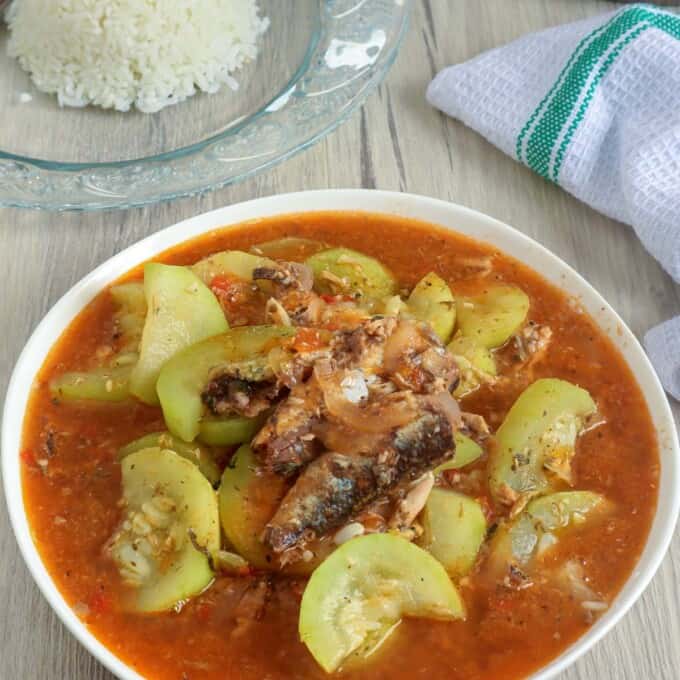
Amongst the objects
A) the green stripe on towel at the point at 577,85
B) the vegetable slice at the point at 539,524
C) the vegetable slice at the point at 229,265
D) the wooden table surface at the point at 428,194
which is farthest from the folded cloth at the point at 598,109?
the vegetable slice at the point at 229,265

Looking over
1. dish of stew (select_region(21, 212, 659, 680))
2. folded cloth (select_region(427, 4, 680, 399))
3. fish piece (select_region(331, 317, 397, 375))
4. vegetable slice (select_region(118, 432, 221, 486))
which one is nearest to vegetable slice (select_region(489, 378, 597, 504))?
dish of stew (select_region(21, 212, 659, 680))

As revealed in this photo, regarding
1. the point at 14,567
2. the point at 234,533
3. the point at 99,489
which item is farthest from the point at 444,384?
the point at 14,567

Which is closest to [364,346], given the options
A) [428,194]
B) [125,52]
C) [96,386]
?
[96,386]

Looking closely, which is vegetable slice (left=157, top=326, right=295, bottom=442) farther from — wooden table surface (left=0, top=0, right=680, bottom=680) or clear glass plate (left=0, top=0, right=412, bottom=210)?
clear glass plate (left=0, top=0, right=412, bottom=210)

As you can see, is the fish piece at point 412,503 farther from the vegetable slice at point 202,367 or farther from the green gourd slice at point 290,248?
the green gourd slice at point 290,248

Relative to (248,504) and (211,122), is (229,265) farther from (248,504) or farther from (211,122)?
(211,122)

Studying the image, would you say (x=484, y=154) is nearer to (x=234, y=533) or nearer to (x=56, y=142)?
(x=56, y=142)
